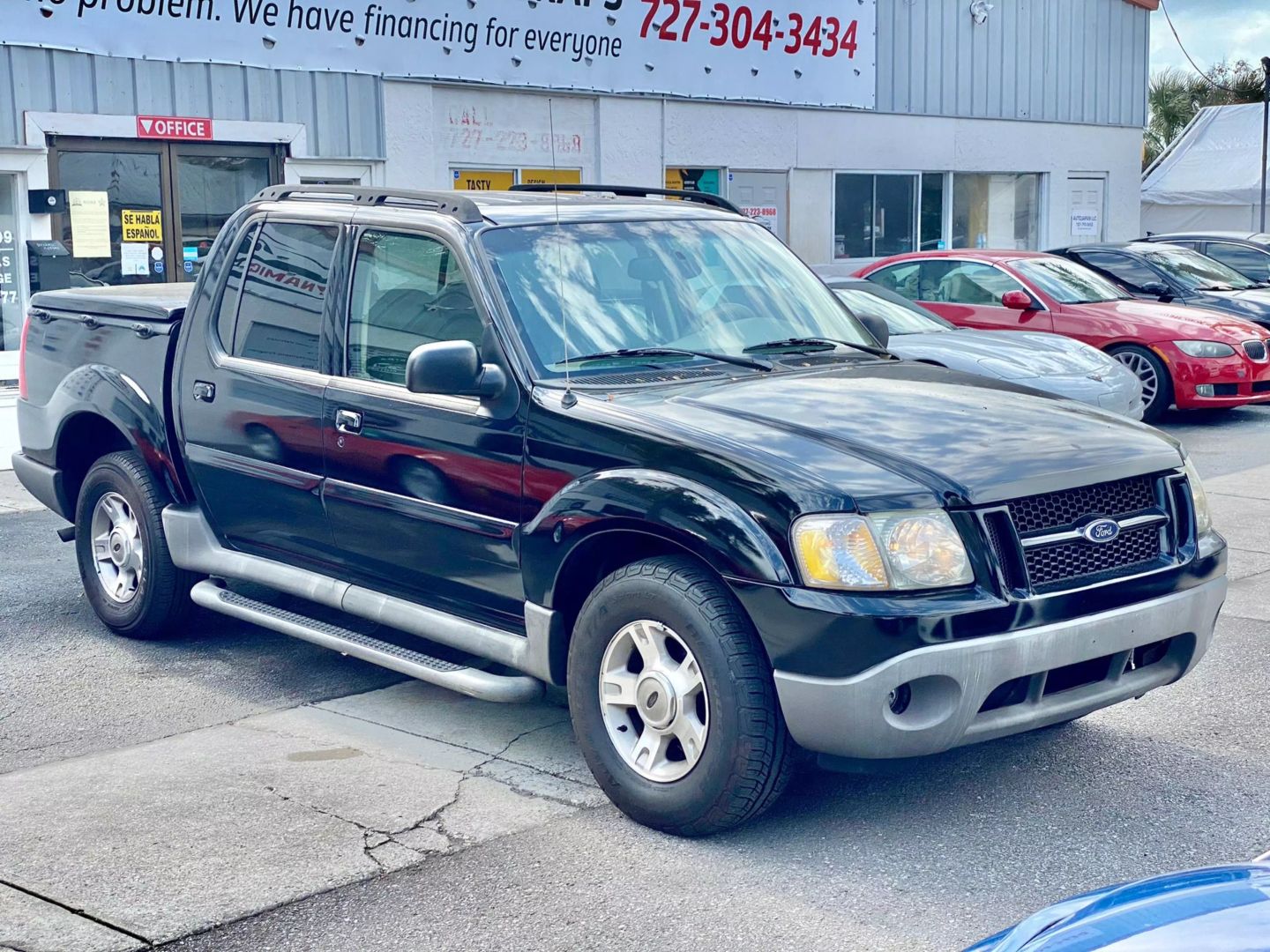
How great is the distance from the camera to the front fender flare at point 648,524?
409cm

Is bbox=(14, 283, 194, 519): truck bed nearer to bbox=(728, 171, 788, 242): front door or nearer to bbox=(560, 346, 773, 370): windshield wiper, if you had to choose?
bbox=(560, 346, 773, 370): windshield wiper

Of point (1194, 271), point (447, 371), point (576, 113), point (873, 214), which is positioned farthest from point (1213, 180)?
point (447, 371)

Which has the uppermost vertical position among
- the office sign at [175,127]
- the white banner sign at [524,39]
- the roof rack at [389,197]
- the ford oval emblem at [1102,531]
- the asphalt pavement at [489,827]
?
the white banner sign at [524,39]

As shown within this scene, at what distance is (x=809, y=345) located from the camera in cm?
543

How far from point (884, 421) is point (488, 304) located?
1329mm

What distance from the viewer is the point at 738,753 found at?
411cm

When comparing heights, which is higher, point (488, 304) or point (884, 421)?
point (488, 304)

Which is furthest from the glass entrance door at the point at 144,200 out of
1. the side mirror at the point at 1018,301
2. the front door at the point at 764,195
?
the side mirror at the point at 1018,301

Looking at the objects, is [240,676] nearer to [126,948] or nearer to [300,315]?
[300,315]

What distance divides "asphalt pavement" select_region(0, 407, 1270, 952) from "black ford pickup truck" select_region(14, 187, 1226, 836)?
0.93ft

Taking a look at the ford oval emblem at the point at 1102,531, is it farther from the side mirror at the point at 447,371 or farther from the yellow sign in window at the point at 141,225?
the yellow sign in window at the point at 141,225

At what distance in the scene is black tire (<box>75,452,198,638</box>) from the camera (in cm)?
627

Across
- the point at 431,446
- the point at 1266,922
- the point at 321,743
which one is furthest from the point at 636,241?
the point at 1266,922

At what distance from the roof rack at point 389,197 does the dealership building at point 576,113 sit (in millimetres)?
3841
